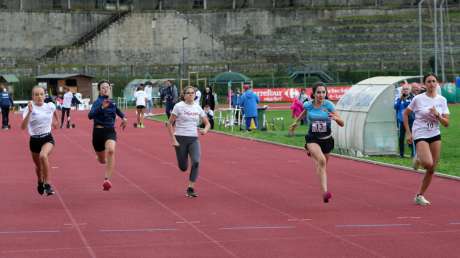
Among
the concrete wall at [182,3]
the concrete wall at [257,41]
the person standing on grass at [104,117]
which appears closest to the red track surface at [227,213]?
the person standing on grass at [104,117]

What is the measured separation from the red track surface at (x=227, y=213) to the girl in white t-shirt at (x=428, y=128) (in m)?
0.60

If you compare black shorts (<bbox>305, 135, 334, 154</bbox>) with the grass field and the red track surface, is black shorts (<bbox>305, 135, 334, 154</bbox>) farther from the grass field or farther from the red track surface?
the grass field

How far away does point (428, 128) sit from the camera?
15.4 m

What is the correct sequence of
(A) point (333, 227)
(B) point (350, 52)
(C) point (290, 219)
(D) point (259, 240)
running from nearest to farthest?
1. (D) point (259, 240)
2. (A) point (333, 227)
3. (C) point (290, 219)
4. (B) point (350, 52)

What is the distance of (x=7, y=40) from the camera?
84.8 metres

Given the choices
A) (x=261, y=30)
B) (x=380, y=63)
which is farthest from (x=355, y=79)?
(x=261, y=30)

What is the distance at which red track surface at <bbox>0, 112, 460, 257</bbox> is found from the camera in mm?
11570

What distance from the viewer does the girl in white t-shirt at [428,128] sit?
1525cm

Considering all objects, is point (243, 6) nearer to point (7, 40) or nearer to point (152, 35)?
point (152, 35)

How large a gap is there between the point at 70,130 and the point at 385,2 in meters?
62.3

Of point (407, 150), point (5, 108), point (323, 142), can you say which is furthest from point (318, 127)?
point (5, 108)

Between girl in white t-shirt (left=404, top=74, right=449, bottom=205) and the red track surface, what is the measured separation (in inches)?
23.4

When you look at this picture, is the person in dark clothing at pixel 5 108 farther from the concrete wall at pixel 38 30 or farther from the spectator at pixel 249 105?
the concrete wall at pixel 38 30

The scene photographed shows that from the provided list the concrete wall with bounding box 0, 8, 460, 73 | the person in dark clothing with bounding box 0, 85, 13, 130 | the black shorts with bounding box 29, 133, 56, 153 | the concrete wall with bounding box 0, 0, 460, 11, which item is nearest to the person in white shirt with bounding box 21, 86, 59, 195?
the black shorts with bounding box 29, 133, 56, 153
